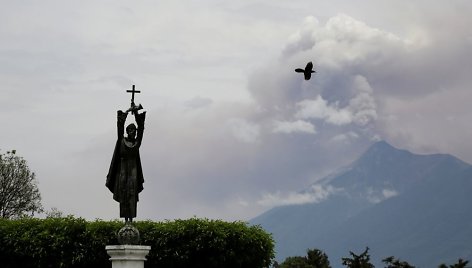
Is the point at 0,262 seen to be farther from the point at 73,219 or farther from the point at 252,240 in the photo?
the point at 252,240

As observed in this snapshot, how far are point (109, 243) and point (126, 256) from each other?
581 inches

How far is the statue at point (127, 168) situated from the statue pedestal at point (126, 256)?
122 centimetres

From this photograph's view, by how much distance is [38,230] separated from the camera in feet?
125

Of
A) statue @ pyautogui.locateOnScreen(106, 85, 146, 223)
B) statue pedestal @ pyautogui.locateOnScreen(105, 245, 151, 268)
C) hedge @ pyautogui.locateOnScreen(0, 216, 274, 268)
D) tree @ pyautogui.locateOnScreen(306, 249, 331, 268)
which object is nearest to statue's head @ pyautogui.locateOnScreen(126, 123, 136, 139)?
statue @ pyautogui.locateOnScreen(106, 85, 146, 223)

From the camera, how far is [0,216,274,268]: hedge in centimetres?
3756

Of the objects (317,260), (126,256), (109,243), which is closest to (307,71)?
(126,256)

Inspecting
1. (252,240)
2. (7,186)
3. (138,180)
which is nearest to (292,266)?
(7,186)

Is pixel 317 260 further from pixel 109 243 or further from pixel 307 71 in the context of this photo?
pixel 307 71

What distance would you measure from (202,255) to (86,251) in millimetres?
5385

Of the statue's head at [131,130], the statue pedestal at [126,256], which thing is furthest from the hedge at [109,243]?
the statue pedestal at [126,256]

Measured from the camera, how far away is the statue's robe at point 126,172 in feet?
80.0

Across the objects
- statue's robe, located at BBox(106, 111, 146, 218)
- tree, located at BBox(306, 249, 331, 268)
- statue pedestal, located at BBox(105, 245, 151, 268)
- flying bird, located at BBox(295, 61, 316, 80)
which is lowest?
statue pedestal, located at BBox(105, 245, 151, 268)

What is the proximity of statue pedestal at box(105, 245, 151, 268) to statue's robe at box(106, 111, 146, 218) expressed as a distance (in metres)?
1.22

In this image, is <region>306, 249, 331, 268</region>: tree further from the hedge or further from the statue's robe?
the statue's robe
